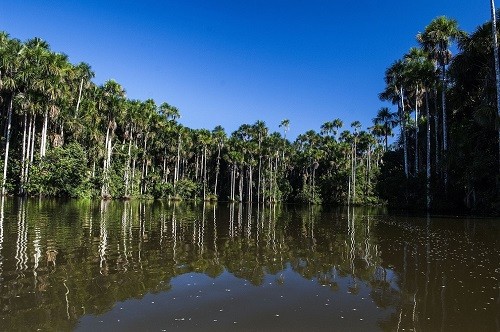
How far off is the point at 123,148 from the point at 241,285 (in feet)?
189

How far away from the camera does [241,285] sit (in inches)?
312

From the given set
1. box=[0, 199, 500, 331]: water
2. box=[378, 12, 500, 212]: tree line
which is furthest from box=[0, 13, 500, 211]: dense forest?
box=[0, 199, 500, 331]: water

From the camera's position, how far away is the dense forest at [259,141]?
30.4 meters

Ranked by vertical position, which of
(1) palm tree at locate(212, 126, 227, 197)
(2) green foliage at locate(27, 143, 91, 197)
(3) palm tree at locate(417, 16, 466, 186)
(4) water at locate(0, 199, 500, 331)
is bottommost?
(4) water at locate(0, 199, 500, 331)

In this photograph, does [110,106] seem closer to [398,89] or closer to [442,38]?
[398,89]

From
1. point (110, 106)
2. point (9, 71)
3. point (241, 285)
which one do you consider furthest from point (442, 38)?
point (9, 71)

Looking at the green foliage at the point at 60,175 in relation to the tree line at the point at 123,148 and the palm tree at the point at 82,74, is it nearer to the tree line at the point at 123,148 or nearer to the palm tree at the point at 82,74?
the tree line at the point at 123,148

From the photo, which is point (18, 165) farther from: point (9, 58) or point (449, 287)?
point (449, 287)

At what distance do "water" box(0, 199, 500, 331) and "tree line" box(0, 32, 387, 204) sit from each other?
105ft

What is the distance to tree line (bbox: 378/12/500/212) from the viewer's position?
27500 millimetres

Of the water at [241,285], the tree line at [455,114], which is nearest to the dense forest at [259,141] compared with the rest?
the tree line at [455,114]

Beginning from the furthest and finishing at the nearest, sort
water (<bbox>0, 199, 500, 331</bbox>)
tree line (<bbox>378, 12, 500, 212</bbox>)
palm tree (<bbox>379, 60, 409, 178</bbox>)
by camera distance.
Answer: palm tree (<bbox>379, 60, 409, 178</bbox>) < tree line (<bbox>378, 12, 500, 212</bbox>) < water (<bbox>0, 199, 500, 331</bbox>)

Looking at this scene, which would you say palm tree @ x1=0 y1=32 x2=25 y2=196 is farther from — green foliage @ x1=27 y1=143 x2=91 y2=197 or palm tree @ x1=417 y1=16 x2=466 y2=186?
palm tree @ x1=417 y1=16 x2=466 y2=186

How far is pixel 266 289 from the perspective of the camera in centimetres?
768
